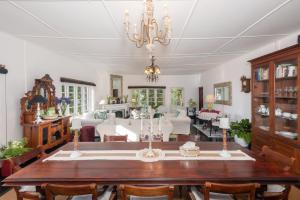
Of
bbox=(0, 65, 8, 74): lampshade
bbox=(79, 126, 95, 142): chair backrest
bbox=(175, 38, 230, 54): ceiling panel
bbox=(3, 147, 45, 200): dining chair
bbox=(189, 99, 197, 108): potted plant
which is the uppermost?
bbox=(175, 38, 230, 54): ceiling panel

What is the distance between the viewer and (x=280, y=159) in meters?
2.03

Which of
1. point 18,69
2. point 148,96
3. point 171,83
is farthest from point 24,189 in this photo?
point 171,83

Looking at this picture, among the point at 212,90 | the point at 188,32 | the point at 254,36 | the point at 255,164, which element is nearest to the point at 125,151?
the point at 255,164

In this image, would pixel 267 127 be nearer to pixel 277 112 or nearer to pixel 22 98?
pixel 277 112

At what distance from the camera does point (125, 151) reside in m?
2.44

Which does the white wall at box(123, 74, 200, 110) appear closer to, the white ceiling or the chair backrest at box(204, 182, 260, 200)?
the white ceiling

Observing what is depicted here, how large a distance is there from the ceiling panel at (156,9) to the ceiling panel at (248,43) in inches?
68.8

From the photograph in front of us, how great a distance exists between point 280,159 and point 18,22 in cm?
389

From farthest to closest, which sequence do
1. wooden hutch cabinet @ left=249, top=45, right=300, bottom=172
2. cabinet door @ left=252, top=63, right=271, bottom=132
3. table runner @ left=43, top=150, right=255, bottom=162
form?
cabinet door @ left=252, top=63, right=271, bottom=132, wooden hutch cabinet @ left=249, top=45, right=300, bottom=172, table runner @ left=43, top=150, right=255, bottom=162

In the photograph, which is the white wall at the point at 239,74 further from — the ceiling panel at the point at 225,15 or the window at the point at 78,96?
the window at the point at 78,96

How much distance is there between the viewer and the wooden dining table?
166 centimetres

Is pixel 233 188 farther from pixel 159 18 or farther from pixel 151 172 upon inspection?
pixel 159 18

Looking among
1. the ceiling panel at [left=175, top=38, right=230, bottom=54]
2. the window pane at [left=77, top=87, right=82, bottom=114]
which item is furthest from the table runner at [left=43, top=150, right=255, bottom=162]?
the window pane at [left=77, top=87, right=82, bottom=114]

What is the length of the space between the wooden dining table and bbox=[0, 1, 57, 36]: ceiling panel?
1.99 metres
